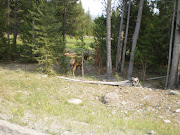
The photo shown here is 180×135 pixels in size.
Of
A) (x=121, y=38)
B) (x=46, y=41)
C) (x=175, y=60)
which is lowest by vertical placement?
(x=175, y=60)

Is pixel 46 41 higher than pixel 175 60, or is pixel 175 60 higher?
pixel 46 41

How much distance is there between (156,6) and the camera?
15.1m

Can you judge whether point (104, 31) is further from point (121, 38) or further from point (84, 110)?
point (84, 110)

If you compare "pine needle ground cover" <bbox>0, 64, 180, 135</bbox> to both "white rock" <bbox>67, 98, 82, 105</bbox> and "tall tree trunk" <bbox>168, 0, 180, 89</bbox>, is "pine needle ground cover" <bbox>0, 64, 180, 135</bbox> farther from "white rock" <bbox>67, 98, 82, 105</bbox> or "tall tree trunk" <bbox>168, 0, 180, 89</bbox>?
"tall tree trunk" <bbox>168, 0, 180, 89</bbox>

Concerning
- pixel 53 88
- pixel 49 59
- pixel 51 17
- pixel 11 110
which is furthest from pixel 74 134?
pixel 51 17

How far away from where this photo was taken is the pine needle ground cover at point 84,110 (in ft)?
16.6

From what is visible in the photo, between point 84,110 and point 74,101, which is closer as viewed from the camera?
point 84,110

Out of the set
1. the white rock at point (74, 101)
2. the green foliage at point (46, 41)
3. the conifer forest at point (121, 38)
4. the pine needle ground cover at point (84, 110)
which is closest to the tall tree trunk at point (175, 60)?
the conifer forest at point (121, 38)

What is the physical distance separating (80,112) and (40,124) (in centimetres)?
184

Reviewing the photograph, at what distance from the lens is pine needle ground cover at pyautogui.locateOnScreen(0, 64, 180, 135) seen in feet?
16.6

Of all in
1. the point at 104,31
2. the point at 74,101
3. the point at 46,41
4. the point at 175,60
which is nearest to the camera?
the point at 74,101

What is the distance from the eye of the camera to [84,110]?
21.9 feet

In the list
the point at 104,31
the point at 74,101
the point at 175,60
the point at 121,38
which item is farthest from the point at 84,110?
the point at 104,31

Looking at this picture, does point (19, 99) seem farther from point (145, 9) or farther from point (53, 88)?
point (145, 9)
